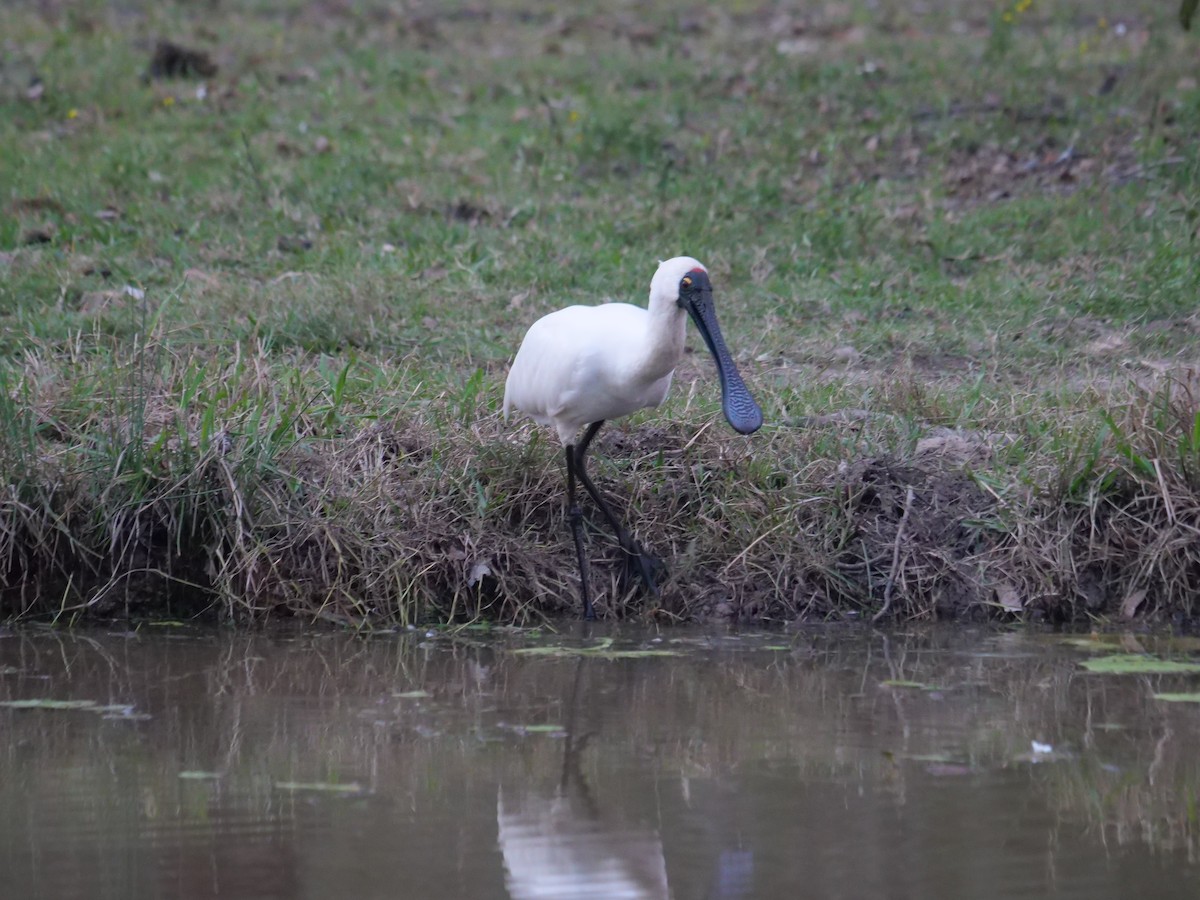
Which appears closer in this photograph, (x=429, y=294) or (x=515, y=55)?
(x=429, y=294)

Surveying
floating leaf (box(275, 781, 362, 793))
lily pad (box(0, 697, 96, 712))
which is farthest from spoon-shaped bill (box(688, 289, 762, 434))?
lily pad (box(0, 697, 96, 712))

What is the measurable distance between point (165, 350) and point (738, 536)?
247 centimetres

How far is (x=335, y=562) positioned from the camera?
5.63 meters

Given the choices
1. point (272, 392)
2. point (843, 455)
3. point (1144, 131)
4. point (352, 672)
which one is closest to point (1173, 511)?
point (843, 455)

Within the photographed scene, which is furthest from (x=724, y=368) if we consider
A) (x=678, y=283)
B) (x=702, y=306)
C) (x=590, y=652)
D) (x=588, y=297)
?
(x=588, y=297)

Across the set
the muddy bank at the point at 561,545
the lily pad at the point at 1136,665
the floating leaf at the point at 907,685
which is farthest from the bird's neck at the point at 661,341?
the lily pad at the point at 1136,665

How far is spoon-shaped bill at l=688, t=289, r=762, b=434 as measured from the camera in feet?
17.8

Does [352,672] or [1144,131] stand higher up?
[1144,131]

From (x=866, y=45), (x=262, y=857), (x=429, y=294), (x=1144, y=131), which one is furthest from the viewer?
(x=866, y=45)

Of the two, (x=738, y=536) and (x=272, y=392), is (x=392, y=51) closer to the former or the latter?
(x=272, y=392)

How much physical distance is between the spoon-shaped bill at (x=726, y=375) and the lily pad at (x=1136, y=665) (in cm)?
133

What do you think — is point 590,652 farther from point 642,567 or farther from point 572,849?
point 572,849

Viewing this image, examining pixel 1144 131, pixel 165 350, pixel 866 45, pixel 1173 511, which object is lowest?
pixel 1173 511

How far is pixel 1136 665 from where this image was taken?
500cm
